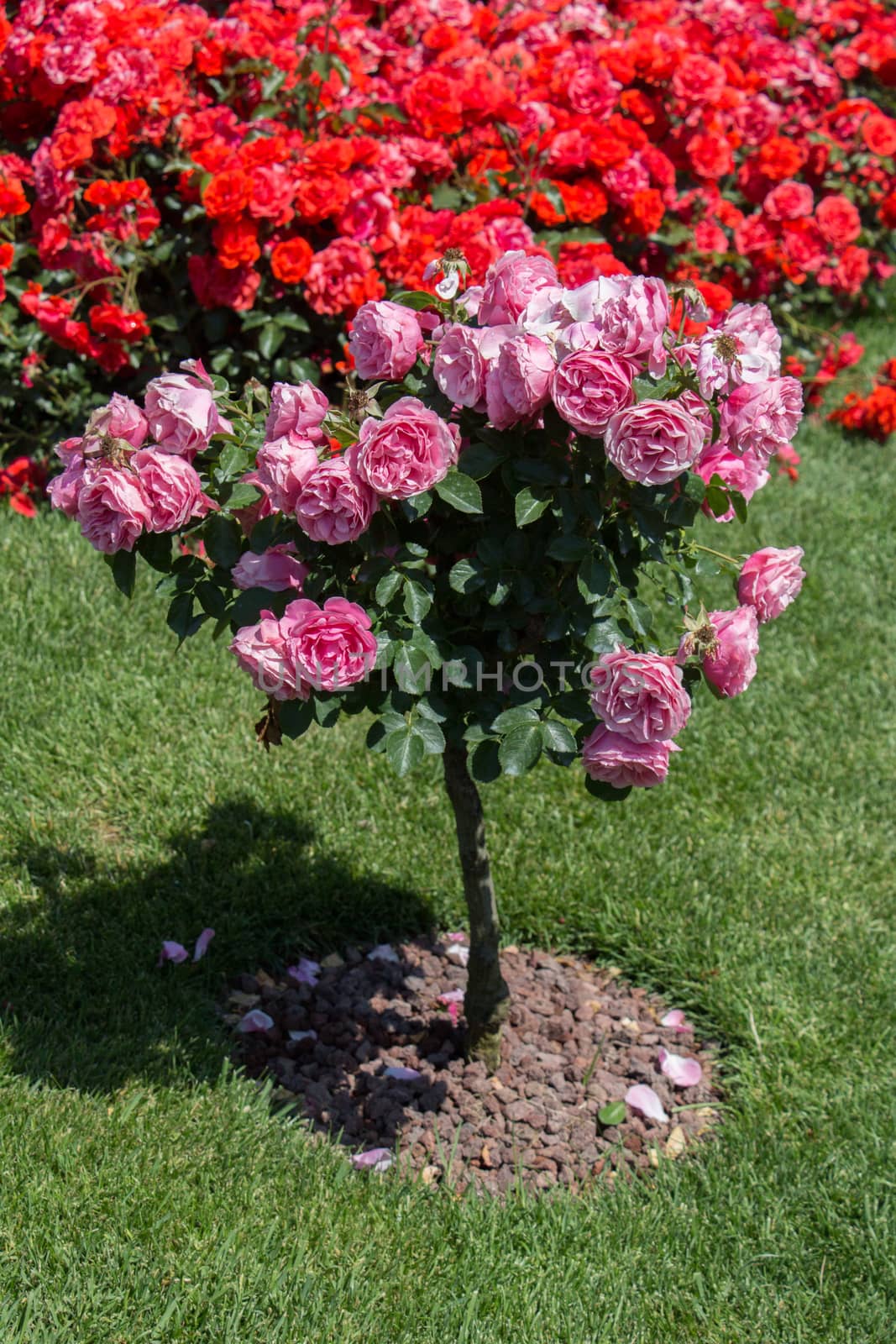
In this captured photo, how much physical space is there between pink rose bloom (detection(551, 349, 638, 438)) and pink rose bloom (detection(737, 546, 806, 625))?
380 mm

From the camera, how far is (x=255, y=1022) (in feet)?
9.40

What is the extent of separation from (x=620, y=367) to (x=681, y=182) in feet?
12.5

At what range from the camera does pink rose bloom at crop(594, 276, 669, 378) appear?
6.22 ft

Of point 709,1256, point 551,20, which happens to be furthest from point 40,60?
point 709,1256

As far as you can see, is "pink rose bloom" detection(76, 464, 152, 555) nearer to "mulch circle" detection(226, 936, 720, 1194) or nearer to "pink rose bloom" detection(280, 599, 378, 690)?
"pink rose bloom" detection(280, 599, 378, 690)

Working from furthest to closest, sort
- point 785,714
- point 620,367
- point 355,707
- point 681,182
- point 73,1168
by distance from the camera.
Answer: point 681,182 → point 785,714 → point 73,1168 → point 355,707 → point 620,367

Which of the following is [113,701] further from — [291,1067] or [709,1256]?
[709,1256]

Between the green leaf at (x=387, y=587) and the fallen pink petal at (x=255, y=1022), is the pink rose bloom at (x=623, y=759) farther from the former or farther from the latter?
the fallen pink petal at (x=255, y=1022)

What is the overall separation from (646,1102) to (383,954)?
66 cm

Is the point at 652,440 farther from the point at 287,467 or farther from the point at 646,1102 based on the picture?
the point at 646,1102

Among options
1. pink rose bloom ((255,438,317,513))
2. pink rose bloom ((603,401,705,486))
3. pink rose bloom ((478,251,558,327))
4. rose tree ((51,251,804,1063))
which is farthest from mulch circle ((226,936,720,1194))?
pink rose bloom ((478,251,558,327))

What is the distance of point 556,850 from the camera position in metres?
3.30

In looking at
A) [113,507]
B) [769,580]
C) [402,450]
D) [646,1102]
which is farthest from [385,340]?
[646,1102]

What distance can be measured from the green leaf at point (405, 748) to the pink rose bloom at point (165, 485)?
0.45 meters
